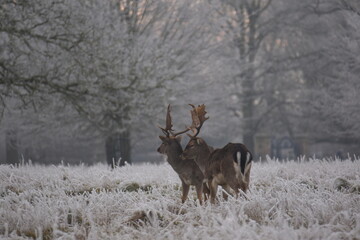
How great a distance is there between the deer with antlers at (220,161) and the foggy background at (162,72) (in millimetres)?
5418

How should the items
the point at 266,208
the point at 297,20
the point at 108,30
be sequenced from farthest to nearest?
1. the point at 297,20
2. the point at 108,30
3. the point at 266,208

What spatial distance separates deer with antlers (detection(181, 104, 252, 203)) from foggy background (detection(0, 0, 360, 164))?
5.42 m

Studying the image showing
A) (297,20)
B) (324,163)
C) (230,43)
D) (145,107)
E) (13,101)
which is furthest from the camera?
(297,20)

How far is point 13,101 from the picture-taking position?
14.8 m

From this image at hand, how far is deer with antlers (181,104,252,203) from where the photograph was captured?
183 inches

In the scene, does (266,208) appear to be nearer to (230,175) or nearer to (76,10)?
(230,175)

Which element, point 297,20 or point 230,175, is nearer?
point 230,175

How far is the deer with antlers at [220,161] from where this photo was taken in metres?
4.64

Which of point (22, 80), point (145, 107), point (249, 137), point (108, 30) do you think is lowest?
point (249, 137)

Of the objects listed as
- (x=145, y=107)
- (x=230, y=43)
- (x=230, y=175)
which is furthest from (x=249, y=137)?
(x=230, y=175)

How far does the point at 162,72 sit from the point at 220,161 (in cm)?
720

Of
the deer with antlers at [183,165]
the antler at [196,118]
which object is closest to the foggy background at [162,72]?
the deer with antlers at [183,165]

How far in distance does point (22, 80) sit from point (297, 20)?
42.6 ft

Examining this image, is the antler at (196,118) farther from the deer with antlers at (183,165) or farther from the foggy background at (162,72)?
the foggy background at (162,72)
